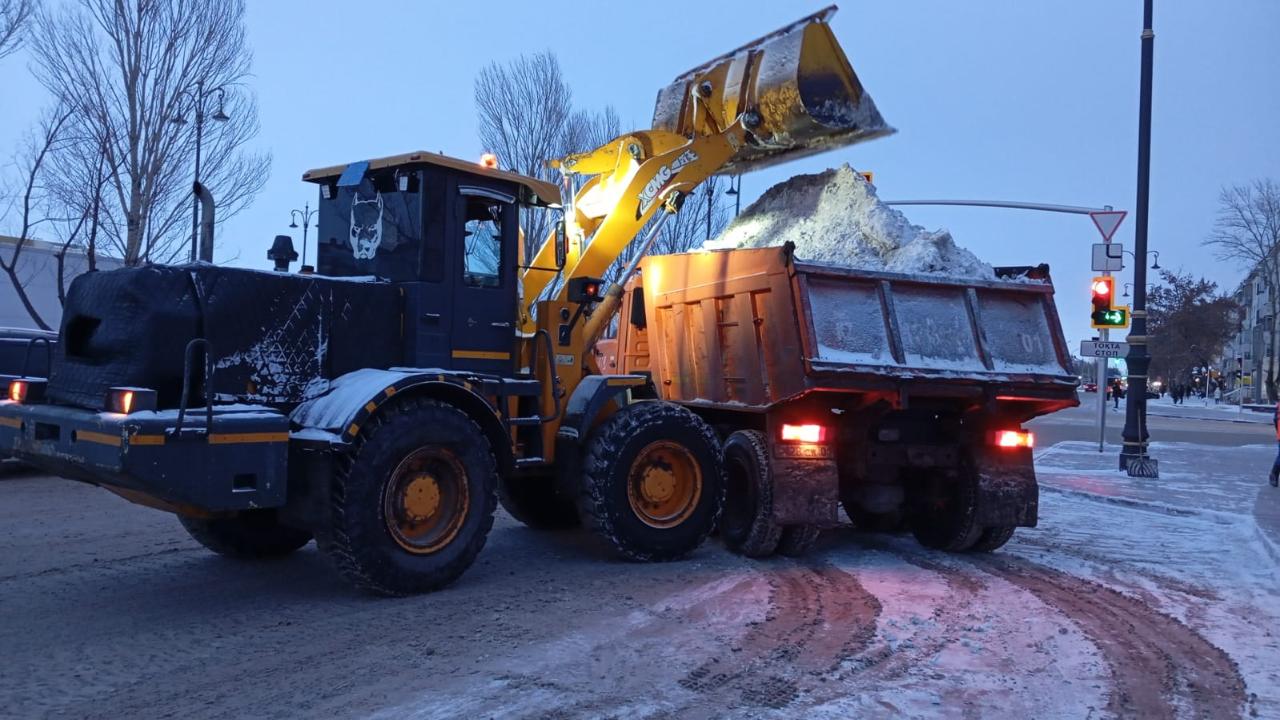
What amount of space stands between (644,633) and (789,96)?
19.4ft

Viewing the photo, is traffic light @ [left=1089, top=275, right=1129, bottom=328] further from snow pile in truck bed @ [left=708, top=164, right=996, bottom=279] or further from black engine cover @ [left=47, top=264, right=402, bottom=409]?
black engine cover @ [left=47, top=264, right=402, bottom=409]

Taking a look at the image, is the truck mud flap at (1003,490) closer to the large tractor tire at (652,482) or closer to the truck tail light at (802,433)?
the truck tail light at (802,433)

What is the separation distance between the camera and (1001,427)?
8.82m

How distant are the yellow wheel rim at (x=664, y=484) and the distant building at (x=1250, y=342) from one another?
68.1 m

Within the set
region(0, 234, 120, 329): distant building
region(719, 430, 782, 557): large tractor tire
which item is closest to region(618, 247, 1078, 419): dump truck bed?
region(719, 430, 782, 557): large tractor tire

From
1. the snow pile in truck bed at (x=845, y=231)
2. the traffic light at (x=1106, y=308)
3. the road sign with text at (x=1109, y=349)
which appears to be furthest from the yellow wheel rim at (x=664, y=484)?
the road sign with text at (x=1109, y=349)

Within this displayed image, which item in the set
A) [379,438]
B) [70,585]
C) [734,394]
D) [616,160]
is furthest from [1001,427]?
A: [70,585]

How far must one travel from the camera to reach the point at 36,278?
83.1ft

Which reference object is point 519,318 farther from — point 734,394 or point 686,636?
point 686,636

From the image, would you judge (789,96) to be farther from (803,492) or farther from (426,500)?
(426,500)

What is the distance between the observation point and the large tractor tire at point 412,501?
6238 millimetres

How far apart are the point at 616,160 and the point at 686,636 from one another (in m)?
5.64

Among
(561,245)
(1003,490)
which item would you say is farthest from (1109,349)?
(561,245)

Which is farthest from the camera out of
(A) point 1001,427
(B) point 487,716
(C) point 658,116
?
(C) point 658,116
